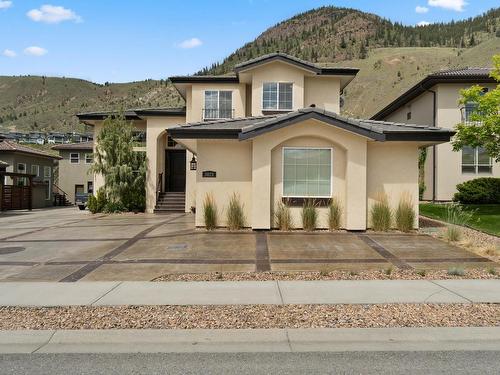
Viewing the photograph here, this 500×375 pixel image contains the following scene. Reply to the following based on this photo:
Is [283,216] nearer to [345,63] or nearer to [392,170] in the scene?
[392,170]

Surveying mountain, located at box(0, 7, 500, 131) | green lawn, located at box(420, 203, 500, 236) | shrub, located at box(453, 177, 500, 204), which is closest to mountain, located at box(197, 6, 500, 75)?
mountain, located at box(0, 7, 500, 131)

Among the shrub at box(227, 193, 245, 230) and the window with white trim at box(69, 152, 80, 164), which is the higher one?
the window with white trim at box(69, 152, 80, 164)

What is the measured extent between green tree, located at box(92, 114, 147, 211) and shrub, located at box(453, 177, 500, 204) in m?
17.5

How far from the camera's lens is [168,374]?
15.9 ft

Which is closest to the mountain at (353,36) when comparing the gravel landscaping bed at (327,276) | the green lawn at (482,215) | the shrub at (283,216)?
the green lawn at (482,215)

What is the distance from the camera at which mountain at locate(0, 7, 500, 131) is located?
91.7 m

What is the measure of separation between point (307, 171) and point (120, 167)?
1285 cm

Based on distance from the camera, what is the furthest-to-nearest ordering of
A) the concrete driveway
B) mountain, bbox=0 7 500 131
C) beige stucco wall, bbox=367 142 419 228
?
1. mountain, bbox=0 7 500 131
2. beige stucco wall, bbox=367 142 419 228
3. the concrete driveway

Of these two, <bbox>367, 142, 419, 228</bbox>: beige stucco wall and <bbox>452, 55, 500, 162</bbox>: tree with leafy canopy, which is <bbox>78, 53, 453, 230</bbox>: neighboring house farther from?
<bbox>452, 55, 500, 162</bbox>: tree with leafy canopy

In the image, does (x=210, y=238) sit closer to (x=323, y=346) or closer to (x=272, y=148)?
(x=272, y=148)

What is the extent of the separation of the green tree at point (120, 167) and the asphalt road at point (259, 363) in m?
19.6

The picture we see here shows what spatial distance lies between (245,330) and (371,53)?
117 m

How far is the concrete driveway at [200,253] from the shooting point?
32.1 feet

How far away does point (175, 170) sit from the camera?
90.6ft
